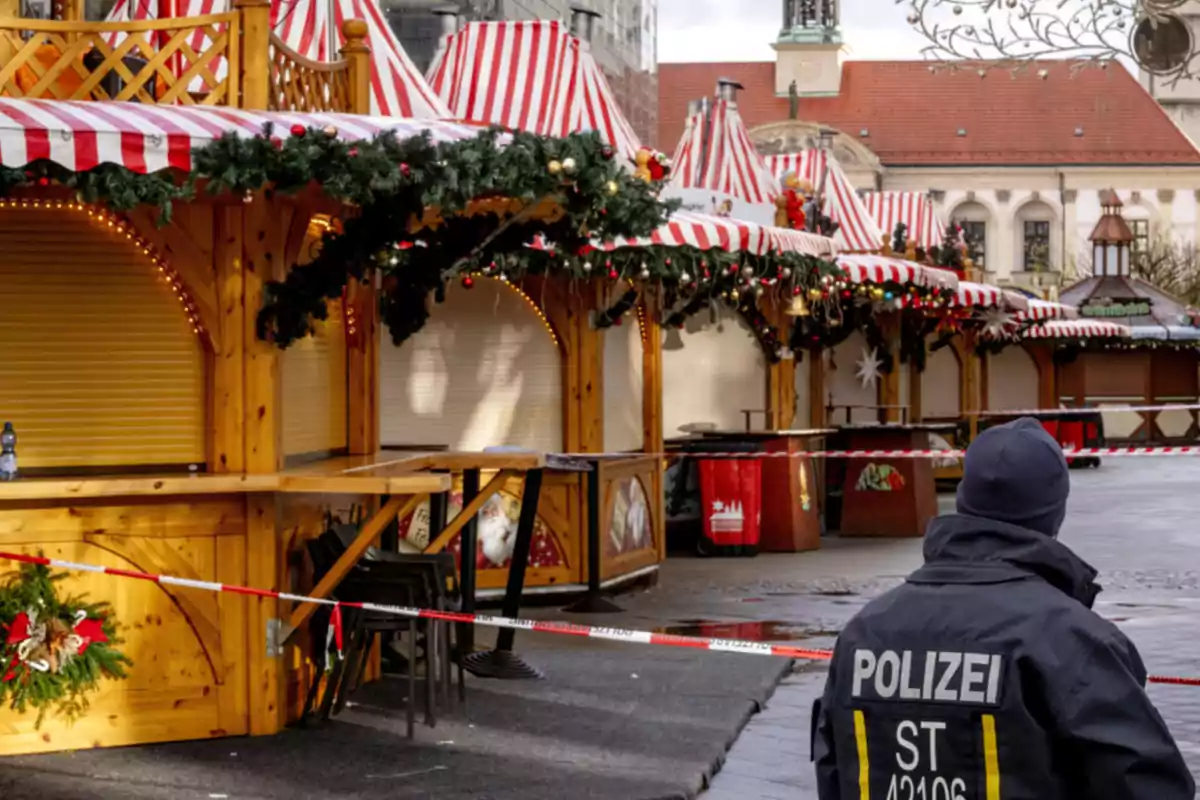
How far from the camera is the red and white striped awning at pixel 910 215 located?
40.8m

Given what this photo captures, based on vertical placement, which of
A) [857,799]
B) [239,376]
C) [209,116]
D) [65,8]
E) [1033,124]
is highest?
[1033,124]

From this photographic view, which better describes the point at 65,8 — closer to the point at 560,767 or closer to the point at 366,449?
the point at 366,449

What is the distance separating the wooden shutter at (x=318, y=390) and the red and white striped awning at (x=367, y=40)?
8.58 ft

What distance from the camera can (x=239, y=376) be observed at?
31.3 feet

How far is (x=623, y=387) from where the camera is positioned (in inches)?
677

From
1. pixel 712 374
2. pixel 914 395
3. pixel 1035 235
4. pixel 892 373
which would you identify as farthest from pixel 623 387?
pixel 1035 235

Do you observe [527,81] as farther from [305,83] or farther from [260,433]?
[260,433]

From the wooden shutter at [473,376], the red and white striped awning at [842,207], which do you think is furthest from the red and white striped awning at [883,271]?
the wooden shutter at [473,376]

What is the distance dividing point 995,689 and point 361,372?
7769 millimetres

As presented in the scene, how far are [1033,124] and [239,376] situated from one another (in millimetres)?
79738

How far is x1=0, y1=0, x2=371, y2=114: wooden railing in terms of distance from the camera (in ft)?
29.4

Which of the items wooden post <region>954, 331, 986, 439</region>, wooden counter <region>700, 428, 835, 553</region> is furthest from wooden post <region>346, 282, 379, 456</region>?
wooden post <region>954, 331, 986, 439</region>

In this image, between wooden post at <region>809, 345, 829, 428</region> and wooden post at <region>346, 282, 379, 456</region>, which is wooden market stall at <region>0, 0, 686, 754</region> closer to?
wooden post at <region>346, 282, 379, 456</region>

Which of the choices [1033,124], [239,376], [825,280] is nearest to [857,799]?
[239,376]
